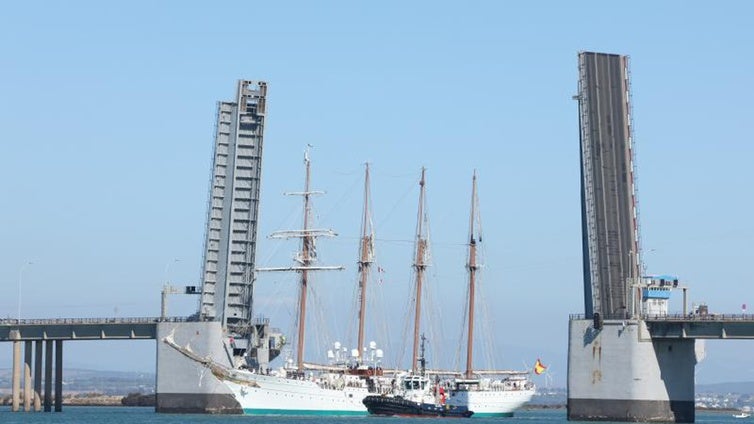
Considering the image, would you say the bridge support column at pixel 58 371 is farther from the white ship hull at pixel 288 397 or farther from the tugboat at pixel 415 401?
the tugboat at pixel 415 401

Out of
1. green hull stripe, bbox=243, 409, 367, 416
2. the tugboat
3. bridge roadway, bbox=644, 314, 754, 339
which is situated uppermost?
bridge roadway, bbox=644, 314, 754, 339

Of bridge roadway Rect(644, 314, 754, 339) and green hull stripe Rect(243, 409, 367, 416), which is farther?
green hull stripe Rect(243, 409, 367, 416)

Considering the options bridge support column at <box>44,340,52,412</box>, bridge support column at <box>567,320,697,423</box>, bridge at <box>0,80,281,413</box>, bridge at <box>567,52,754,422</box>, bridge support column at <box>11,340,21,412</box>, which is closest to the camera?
bridge at <box>567,52,754,422</box>

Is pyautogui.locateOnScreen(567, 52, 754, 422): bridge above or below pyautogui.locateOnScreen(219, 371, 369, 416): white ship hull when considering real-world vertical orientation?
above

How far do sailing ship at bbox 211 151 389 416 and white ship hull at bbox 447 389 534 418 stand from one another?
5996 millimetres

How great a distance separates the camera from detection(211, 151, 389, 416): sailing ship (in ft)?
347

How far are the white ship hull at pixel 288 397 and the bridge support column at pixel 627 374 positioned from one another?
54.8 feet

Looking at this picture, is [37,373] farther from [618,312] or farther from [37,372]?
[618,312]

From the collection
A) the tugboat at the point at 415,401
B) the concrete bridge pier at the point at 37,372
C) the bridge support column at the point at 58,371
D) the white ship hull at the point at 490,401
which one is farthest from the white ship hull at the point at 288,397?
the concrete bridge pier at the point at 37,372

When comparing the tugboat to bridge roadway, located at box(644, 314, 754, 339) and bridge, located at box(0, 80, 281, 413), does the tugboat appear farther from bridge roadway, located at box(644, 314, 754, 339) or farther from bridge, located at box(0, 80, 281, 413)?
bridge roadway, located at box(644, 314, 754, 339)

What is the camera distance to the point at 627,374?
93.9 m

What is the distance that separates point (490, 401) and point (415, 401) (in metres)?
11.0

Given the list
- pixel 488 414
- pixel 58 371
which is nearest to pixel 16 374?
pixel 58 371

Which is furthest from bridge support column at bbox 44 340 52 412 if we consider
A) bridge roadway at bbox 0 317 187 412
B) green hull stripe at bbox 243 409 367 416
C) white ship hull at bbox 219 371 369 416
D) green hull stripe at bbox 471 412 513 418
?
green hull stripe at bbox 471 412 513 418
